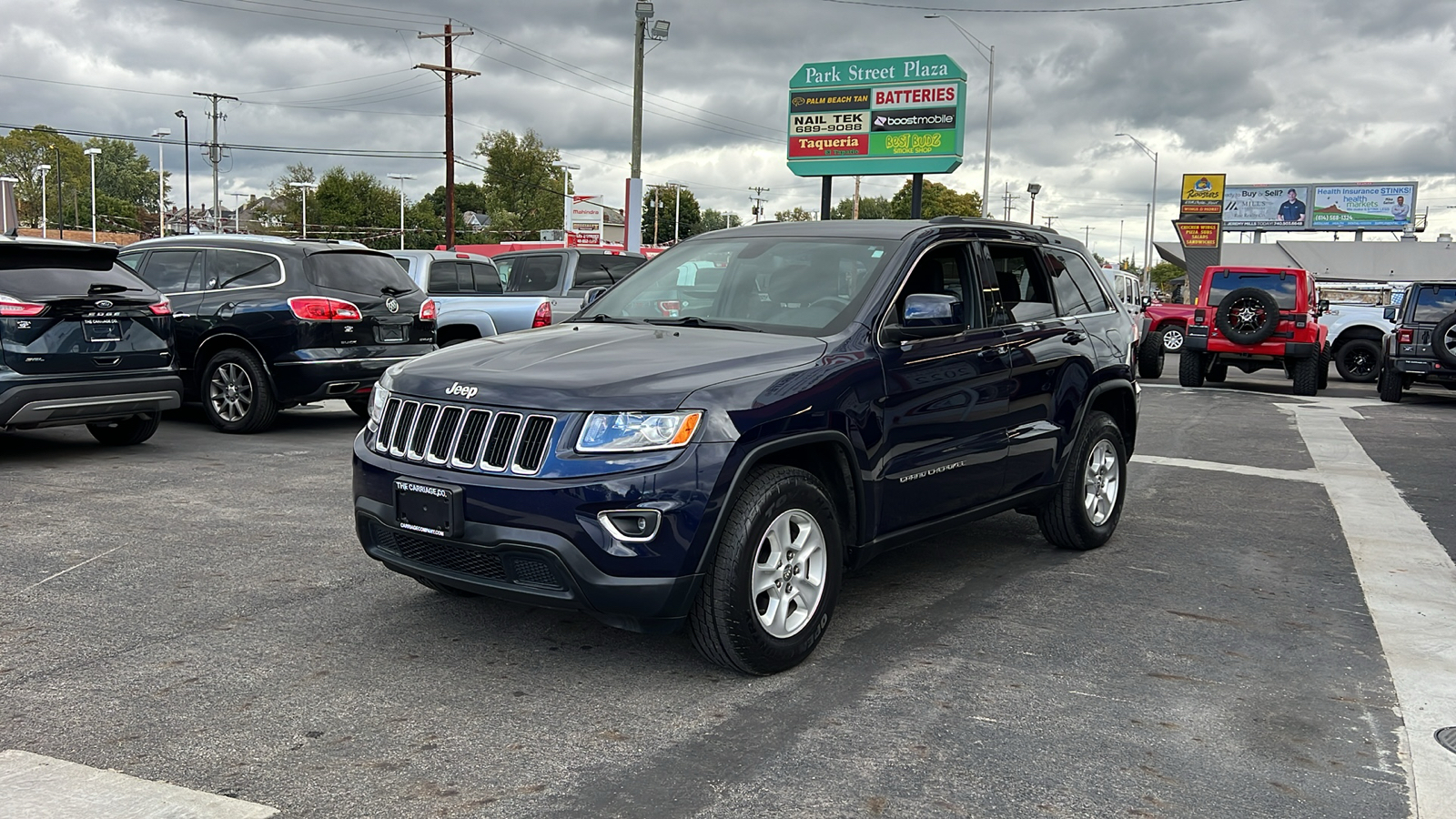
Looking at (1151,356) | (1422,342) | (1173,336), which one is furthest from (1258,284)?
(1173,336)

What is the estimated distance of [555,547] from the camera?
4.00 meters

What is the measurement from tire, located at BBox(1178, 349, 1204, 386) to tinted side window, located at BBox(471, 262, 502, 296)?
11266mm

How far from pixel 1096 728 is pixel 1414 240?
102237 millimetres

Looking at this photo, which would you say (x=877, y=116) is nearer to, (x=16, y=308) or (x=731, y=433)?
(x=16, y=308)

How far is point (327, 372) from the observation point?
10.2m

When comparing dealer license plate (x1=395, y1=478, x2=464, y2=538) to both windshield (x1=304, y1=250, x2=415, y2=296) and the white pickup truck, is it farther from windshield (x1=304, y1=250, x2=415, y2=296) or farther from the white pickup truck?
the white pickup truck

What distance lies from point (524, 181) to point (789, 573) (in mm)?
106752

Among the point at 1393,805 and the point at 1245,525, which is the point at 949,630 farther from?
the point at 1245,525

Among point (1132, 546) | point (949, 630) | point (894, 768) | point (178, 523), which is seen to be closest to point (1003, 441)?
point (949, 630)

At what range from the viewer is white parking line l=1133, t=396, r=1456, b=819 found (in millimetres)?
3846

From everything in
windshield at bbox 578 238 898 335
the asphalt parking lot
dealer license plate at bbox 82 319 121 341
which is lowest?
the asphalt parking lot

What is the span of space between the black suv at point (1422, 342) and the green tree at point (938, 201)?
6785 cm

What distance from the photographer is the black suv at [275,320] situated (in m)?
10.2

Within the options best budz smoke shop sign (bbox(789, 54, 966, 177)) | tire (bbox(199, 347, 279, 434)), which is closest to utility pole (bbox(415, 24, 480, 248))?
best budz smoke shop sign (bbox(789, 54, 966, 177))
